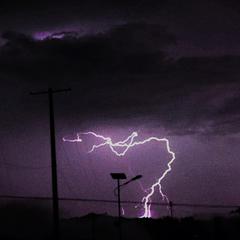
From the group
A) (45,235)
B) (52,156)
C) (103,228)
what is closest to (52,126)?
(52,156)

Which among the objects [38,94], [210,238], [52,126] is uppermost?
[38,94]

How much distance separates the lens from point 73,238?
48781 millimetres

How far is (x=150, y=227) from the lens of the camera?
2495 inches

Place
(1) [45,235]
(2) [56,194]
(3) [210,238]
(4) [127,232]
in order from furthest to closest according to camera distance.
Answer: (4) [127,232]
(3) [210,238]
(1) [45,235]
(2) [56,194]

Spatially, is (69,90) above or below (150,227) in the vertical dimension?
above

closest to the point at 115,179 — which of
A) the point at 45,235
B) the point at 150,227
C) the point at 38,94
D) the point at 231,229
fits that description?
the point at 38,94

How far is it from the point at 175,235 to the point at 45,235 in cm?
1505

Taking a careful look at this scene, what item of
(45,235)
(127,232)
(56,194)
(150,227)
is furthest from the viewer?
(150,227)

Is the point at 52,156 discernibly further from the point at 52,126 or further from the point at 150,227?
the point at 150,227

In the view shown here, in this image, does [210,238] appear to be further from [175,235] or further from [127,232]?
[127,232]

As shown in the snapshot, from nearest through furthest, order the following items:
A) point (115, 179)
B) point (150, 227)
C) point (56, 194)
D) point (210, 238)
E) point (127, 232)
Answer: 1. point (56, 194)
2. point (115, 179)
3. point (210, 238)
4. point (127, 232)
5. point (150, 227)

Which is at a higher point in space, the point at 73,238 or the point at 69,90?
the point at 69,90

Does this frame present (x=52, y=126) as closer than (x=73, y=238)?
Yes

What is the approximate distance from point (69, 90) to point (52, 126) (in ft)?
6.95
